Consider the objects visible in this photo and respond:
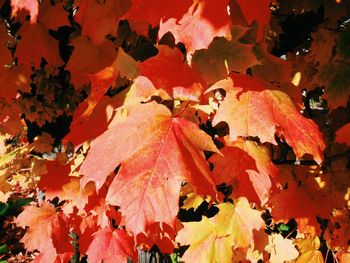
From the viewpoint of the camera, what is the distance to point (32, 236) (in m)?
2.24

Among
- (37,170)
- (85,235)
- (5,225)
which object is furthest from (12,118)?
(5,225)

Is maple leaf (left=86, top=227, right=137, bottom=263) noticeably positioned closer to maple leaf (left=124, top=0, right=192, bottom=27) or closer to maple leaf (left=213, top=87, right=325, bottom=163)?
maple leaf (left=213, top=87, right=325, bottom=163)

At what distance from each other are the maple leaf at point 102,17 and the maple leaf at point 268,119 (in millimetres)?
672

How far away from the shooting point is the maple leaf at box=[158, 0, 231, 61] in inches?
46.5

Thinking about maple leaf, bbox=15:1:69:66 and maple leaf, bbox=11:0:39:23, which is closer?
maple leaf, bbox=11:0:39:23

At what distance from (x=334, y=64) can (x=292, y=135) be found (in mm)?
860

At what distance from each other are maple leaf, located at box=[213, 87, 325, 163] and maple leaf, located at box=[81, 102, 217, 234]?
139 mm

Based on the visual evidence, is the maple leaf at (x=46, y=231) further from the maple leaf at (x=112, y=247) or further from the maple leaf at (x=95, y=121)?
the maple leaf at (x=95, y=121)

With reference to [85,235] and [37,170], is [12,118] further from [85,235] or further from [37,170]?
[85,235]

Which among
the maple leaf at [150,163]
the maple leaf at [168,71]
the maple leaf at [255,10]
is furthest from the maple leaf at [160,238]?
the maple leaf at [255,10]

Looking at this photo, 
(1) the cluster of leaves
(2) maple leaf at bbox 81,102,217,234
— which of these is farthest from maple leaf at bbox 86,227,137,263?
(2) maple leaf at bbox 81,102,217,234

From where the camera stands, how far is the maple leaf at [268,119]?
1.29 metres

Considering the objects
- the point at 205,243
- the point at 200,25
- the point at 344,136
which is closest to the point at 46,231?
the point at 205,243

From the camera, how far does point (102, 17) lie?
1.64 meters
